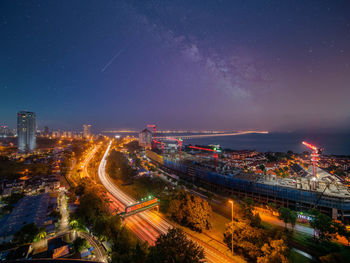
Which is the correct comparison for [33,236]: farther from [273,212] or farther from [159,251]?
[273,212]

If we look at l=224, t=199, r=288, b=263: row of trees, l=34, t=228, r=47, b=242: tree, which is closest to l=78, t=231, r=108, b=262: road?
l=34, t=228, r=47, b=242: tree

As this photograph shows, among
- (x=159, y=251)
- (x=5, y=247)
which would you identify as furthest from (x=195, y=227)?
(x=5, y=247)

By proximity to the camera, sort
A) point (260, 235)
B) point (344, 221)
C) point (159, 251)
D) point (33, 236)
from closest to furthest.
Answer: point (159, 251) < point (260, 235) < point (33, 236) < point (344, 221)

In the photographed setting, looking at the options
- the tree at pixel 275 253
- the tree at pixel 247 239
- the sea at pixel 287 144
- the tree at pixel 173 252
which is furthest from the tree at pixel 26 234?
the sea at pixel 287 144

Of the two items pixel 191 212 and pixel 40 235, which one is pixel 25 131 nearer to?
pixel 40 235

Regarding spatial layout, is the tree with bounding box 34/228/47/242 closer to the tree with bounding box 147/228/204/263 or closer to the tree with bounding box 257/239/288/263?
the tree with bounding box 147/228/204/263

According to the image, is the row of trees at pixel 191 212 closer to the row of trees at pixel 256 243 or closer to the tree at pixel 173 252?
the row of trees at pixel 256 243
